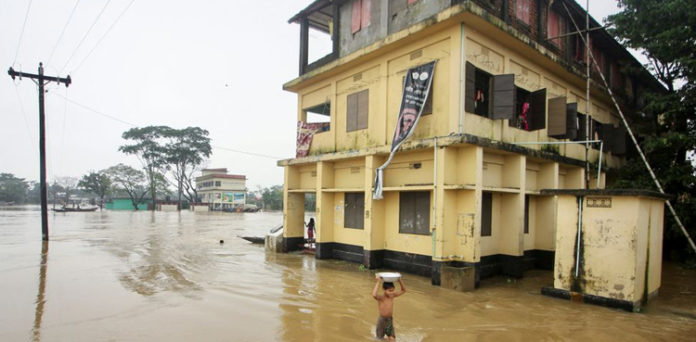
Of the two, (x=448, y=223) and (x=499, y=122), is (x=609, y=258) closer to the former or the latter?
(x=448, y=223)

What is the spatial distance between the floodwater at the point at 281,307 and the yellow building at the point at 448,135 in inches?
48.9

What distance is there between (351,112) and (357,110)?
0.31m

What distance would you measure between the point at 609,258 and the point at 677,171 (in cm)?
847

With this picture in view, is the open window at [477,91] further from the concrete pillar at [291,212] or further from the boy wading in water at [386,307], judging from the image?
the concrete pillar at [291,212]

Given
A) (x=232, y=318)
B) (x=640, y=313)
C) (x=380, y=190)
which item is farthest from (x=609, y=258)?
(x=232, y=318)

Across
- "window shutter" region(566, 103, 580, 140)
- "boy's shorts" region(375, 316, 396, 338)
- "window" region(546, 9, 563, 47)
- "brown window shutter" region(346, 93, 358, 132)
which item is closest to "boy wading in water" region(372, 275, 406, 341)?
"boy's shorts" region(375, 316, 396, 338)

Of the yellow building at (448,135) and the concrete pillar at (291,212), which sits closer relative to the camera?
the yellow building at (448,135)

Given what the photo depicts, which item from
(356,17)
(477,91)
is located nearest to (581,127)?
(477,91)

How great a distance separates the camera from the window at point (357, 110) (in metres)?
13.5

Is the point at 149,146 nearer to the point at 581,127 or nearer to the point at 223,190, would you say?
the point at 223,190

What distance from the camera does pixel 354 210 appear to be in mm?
14250

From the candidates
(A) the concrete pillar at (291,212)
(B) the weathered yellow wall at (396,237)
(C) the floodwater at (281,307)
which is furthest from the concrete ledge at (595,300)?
(A) the concrete pillar at (291,212)

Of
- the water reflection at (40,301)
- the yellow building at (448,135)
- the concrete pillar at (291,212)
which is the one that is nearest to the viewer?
the water reflection at (40,301)

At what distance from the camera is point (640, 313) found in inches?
312
